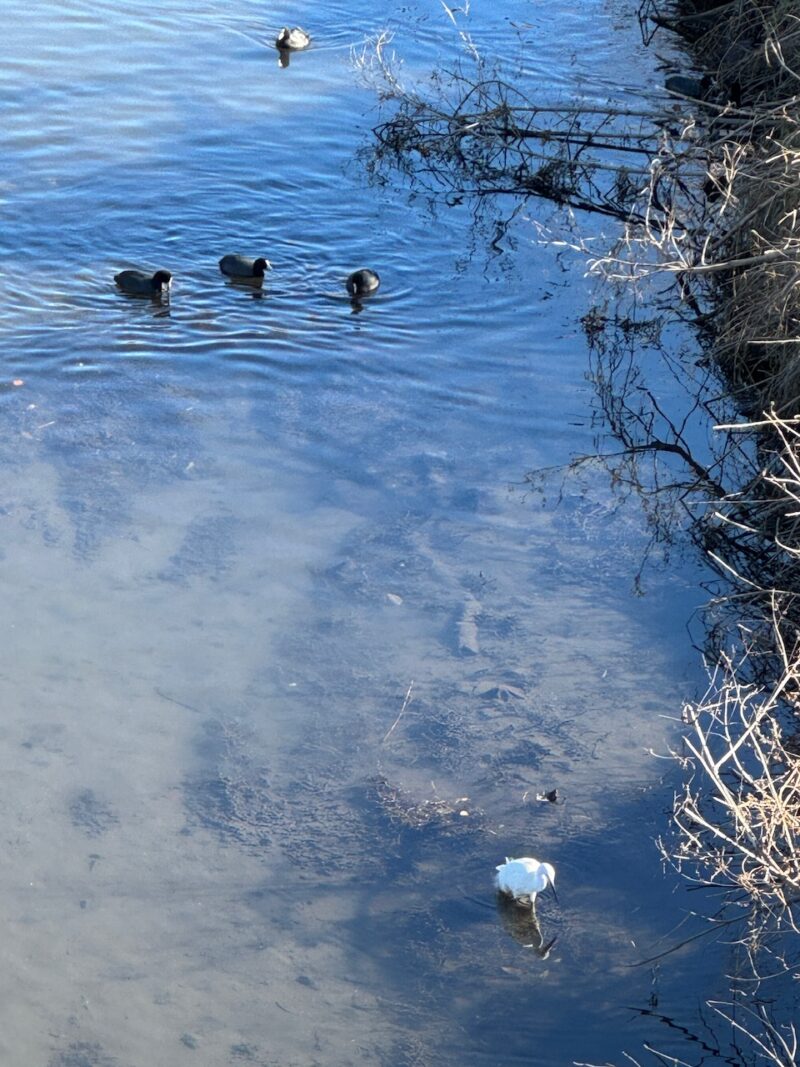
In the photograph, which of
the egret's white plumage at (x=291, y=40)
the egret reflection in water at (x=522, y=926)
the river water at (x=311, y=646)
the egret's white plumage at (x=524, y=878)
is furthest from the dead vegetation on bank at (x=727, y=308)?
A: the egret's white plumage at (x=291, y=40)

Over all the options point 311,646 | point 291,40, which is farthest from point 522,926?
point 291,40

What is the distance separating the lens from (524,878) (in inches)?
235

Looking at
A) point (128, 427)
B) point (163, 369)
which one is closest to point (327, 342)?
point (163, 369)

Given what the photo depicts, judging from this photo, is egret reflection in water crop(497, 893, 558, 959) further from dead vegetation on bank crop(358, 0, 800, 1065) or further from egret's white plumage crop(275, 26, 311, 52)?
egret's white plumage crop(275, 26, 311, 52)

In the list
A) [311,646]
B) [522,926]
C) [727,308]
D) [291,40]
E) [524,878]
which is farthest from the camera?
[291,40]

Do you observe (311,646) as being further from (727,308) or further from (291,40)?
(291,40)

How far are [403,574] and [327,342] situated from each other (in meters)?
3.26

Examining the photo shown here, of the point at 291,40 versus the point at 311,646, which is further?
the point at 291,40

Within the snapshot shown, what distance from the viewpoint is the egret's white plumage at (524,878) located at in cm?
596

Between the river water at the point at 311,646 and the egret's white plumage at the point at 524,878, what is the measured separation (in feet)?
0.51

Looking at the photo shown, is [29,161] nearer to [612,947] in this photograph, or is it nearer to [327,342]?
[327,342]

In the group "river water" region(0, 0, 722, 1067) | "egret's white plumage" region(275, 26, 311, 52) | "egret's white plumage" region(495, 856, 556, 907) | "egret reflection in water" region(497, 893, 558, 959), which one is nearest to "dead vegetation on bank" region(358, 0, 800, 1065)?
"river water" region(0, 0, 722, 1067)

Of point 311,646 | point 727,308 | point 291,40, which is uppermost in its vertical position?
point 291,40

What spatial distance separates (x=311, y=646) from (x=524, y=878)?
2.17m
